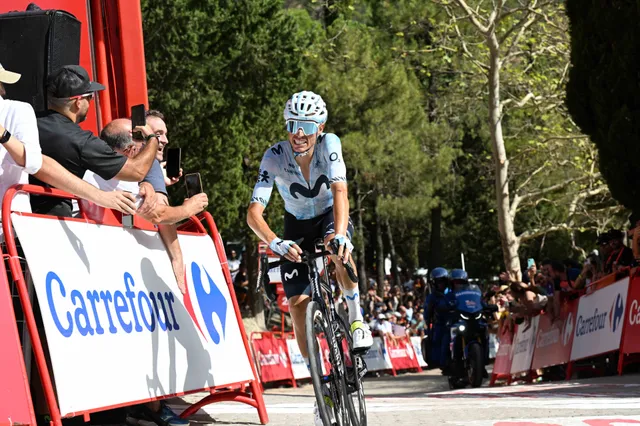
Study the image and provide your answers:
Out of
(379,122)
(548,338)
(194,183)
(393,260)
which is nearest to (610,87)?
(548,338)

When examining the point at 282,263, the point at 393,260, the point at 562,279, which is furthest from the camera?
the point at 393,260

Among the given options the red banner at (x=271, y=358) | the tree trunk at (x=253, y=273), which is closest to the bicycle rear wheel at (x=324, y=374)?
the red banner at (x=271, y=358)

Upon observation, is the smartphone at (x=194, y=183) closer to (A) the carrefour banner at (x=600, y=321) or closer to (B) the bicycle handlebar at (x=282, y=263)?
(B) the bicycle handlebar at (x=282, y=263)

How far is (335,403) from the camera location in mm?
6629

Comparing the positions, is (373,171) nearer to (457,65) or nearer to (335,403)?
(457,65)

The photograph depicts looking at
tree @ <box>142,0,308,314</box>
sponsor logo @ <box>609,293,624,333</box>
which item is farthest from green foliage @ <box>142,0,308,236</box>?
sponsor logo @ <box>609,293,624,333</box>

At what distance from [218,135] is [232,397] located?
24.3 metres

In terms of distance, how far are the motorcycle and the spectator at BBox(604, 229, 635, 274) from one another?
9.05 feet

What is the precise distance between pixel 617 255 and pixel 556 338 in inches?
83.8

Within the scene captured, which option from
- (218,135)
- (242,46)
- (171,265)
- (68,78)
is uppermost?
(242,46)

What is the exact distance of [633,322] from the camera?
13234mm

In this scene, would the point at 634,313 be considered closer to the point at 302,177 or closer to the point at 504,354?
the point at 504,354

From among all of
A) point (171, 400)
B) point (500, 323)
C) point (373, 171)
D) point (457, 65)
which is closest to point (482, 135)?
point (373, 171)

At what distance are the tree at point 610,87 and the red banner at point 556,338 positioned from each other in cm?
252
